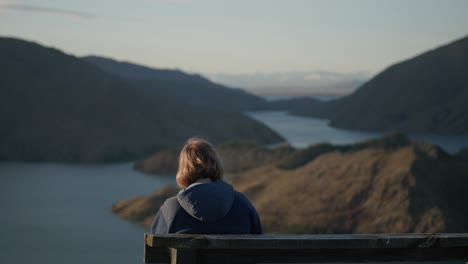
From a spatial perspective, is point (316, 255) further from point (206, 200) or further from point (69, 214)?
point (69, 214)

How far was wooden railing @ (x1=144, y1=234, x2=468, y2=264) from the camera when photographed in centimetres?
237

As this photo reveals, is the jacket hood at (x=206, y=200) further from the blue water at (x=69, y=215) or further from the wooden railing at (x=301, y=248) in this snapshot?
the blue water at (x=69, y=215)

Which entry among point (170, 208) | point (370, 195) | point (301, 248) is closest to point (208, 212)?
point (170, 208)

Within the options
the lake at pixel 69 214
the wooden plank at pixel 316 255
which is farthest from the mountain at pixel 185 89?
the wooden plank at pixel 316 255

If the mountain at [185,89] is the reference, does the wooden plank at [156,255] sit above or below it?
below

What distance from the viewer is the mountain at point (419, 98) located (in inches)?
2537

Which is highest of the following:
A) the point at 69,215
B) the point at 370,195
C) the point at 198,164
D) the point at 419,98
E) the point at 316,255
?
the point at 419,98

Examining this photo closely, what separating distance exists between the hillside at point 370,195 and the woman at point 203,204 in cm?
1267

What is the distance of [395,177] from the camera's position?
16.4 m

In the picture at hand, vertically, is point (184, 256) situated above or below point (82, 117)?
below

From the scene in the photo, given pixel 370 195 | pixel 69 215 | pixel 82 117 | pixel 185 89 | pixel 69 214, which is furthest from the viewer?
pixel 185 89

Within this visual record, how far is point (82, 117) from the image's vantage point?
162 ft

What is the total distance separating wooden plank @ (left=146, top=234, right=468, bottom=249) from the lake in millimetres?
12806

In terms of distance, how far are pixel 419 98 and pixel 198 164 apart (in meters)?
73.1
